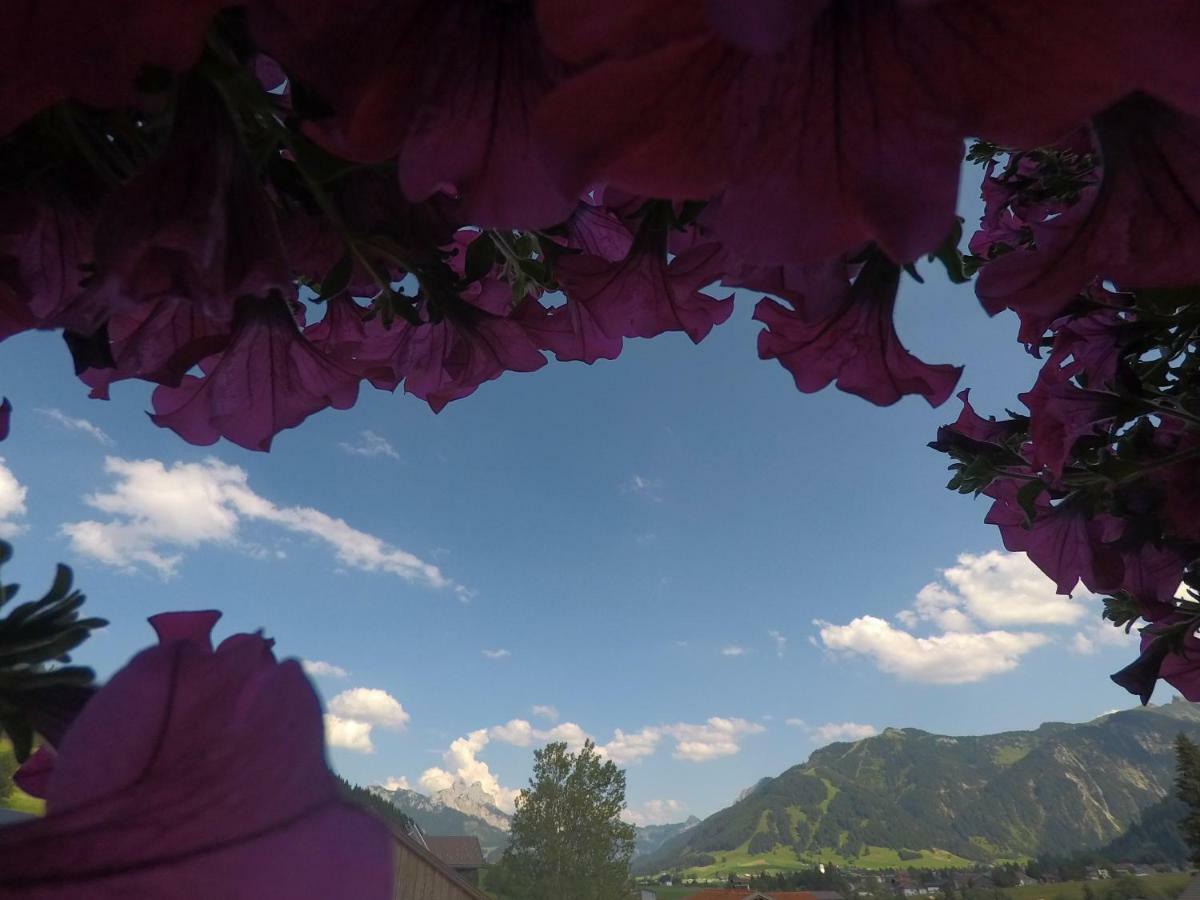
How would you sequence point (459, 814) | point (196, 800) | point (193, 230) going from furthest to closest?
point (459, 814), point (193, 230), point (196, 800)

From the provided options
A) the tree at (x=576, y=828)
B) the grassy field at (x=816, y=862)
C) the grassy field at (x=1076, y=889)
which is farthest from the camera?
the grassy field at (x=816, y=862)

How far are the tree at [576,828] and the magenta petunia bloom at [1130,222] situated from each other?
2387 cm

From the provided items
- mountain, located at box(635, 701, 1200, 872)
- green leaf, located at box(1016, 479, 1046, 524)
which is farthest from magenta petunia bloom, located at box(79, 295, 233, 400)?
mountain, located at box(635, 701, 1200, 872)

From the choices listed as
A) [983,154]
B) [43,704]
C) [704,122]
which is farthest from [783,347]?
[983,154]

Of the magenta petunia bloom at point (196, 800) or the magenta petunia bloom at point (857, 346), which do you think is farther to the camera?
the magenta petunia bloom at point (857, 346)

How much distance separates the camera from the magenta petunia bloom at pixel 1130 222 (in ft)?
1.29

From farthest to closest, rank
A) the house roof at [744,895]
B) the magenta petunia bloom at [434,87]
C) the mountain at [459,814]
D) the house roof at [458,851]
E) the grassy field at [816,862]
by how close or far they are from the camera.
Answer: the mountain at [459,814] → the grassy field at [816,862] → the house roof at [744,895] → the house roof at [458,851] → the magenta petunia bloom at [434,87]

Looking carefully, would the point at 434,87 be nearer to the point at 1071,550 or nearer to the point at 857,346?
the point at 857,346

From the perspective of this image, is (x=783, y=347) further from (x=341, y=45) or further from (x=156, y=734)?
(x=156, y=734)

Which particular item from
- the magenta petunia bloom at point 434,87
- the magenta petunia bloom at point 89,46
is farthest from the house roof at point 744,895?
the magenta petunia bloom at point 89,46

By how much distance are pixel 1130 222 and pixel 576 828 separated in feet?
84.8

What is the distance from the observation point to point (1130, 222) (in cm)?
41

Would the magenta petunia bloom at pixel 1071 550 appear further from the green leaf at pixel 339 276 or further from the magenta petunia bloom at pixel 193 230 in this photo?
the magenta petunia bloom at pixel 193 230

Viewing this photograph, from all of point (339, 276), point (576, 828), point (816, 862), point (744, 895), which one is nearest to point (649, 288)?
point (339, 276)
